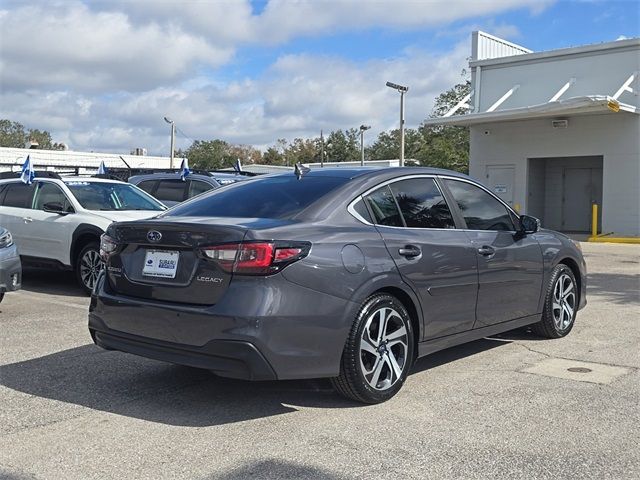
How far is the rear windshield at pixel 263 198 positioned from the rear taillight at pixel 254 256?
0.50 meters

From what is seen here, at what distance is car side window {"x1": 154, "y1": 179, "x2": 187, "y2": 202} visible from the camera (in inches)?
531

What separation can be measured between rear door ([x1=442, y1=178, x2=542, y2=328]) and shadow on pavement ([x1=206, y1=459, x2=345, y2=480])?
94.3 inches

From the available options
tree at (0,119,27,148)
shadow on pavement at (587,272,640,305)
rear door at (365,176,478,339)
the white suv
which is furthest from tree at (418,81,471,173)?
tree at (0,119,27,148)

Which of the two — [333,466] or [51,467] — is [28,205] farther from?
[333,466]

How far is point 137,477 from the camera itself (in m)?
3.61

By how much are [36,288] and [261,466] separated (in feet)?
24.5

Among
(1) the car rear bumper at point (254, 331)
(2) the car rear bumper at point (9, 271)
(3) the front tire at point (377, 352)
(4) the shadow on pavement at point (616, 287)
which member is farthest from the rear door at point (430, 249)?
(4) the shadow on pavement at point (616, 287)

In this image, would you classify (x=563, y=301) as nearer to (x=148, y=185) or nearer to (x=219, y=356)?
(x=219, y=356)

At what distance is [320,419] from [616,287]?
8022 millimetres

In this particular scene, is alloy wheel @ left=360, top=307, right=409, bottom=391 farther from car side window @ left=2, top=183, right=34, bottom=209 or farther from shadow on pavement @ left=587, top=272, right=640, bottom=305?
car side window @ left=2, top=183, right=34, bottom=209

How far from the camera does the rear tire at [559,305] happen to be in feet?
22.0

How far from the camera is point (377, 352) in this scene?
477 cm

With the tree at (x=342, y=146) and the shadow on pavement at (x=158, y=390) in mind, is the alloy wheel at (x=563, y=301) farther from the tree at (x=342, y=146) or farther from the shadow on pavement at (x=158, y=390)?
the tree at (x=342, y=146)

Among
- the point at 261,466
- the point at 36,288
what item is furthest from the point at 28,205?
the point at 261,466
